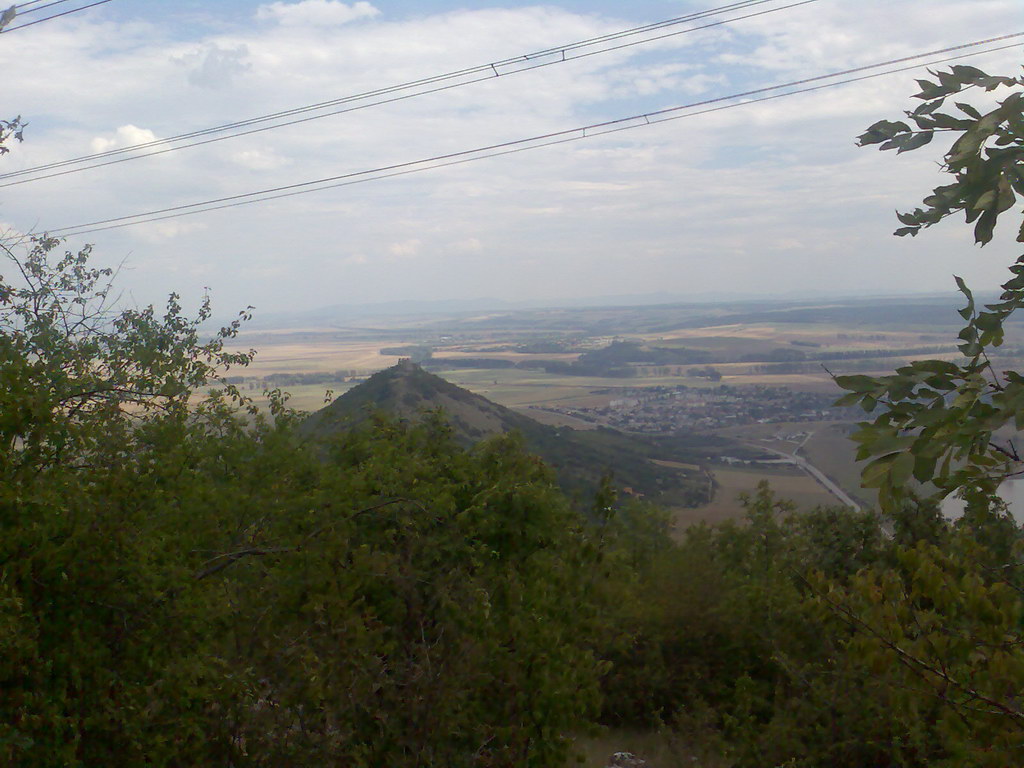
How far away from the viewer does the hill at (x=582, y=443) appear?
20.7m

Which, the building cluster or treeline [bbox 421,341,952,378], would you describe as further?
treeline [bbox 421,341,952,378]

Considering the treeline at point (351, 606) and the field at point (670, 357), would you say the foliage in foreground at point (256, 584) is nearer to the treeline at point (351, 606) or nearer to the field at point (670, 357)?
the treeline at point (351, 606)

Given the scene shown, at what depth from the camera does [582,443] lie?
25.0 meters

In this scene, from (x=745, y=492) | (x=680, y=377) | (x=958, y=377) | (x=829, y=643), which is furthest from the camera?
(x=680, y=377)

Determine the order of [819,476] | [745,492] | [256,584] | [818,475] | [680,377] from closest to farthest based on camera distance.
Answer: [256,584] → [745,492] → [819,476] → [818,475] → [680,377]

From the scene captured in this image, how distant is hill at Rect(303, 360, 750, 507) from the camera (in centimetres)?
2067

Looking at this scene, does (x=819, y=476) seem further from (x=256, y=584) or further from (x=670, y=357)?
(x=670, y=357)

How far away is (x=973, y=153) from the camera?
7.52 feet

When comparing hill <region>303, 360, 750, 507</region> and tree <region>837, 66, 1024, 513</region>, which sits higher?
tree <region>837, 66, 1024, 513</region>

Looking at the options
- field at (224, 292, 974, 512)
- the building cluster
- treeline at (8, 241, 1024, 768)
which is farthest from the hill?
treeline at (8, 241, 1024, 768)

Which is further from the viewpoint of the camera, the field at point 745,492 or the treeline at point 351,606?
the field at point 745,492

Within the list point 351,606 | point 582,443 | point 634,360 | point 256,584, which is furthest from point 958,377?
point 634,360

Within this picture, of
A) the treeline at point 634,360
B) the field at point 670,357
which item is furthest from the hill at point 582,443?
the treeline at point 634,360

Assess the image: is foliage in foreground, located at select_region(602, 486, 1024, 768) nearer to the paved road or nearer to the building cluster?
the paved road
